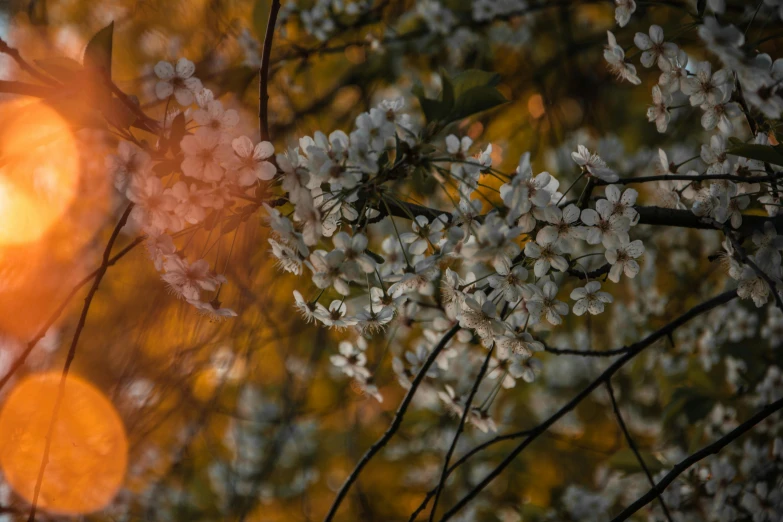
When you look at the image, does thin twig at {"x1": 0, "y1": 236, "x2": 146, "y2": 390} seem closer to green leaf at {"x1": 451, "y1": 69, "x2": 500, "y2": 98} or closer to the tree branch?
the tree branch

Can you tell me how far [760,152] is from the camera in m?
1.00

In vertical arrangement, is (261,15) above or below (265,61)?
below

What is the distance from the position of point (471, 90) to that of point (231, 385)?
2380mm

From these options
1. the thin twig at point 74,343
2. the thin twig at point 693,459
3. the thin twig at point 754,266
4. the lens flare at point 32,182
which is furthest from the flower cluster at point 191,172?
the thin twig at point 693,459

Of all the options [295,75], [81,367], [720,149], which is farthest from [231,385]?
[720,149]

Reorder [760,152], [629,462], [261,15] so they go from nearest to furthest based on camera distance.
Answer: [760,152] < [629,462] < [261,15]

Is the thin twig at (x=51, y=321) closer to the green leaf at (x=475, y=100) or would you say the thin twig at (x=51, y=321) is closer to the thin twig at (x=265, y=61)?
the thin twig at (x=265, y=61)

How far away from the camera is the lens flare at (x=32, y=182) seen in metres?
1.30

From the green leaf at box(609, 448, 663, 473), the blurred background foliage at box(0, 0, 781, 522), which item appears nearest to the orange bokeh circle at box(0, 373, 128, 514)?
the blurred background foliage at box(0, 0, 781, 522)

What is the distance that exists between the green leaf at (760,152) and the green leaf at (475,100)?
0.38 m

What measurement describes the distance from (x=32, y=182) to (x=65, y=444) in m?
0.95

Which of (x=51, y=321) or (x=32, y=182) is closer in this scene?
(x=51, y=321)

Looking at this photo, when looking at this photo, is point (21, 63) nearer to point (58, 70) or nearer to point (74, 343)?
point (58, 70)

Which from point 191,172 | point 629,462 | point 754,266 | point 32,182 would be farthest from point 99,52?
point 629,462
